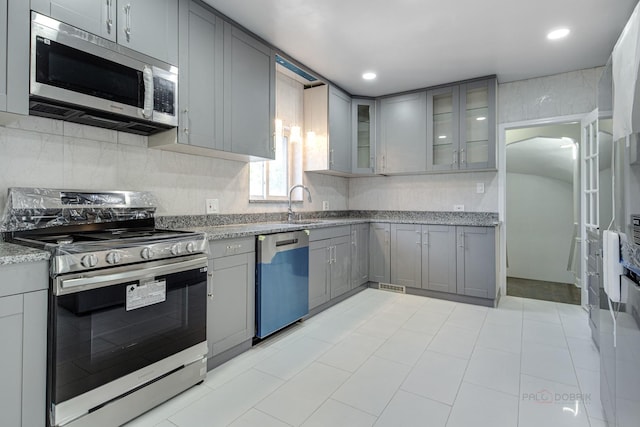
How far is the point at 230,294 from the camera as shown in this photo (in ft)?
7.22

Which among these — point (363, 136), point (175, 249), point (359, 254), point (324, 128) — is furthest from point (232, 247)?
point (363, 136)

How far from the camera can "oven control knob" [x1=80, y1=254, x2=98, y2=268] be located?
1.39 m

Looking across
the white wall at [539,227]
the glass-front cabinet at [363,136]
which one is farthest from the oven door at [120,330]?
the white wall at [539,227]

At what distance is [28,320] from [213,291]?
92 centimetres

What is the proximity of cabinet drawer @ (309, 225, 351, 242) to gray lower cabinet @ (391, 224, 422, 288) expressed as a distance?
0.66 m

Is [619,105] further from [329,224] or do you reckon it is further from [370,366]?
[329,224]

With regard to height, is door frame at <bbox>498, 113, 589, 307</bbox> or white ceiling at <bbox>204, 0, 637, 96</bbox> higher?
white ceiling at <bbox>204, 0, 637, 96</bbox>

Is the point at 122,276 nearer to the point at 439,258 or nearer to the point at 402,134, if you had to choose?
the point at 439,258

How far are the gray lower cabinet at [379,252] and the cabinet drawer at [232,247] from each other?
2032mm

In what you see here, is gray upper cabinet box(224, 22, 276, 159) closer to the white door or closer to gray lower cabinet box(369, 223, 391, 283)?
gray lower cabinet box(369, 223, 391, 283)

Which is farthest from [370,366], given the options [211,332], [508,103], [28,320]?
[508,103]

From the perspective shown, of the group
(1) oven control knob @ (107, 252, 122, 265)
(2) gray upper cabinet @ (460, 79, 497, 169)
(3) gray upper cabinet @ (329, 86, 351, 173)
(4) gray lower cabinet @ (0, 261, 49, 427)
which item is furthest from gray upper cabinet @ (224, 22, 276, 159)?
(2) gray upper cabinet @ (460, 79, 497, 169)

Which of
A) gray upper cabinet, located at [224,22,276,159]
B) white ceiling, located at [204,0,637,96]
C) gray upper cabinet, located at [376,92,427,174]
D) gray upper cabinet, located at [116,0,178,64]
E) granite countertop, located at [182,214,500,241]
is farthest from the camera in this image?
gray upper cabinet, located at [376,92,427,174]

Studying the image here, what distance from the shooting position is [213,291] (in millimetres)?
2078
